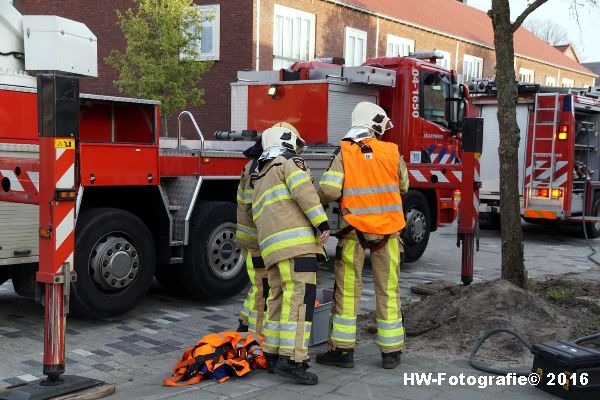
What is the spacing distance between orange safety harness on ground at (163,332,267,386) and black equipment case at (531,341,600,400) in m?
1.87

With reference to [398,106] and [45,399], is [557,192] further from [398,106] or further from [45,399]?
[45,399]

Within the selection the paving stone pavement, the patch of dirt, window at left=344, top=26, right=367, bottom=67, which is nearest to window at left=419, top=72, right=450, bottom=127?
the paving stone pavement

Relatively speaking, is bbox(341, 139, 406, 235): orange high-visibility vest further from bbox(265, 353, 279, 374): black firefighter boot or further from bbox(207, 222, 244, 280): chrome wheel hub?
bbox(207, 222, 244, 280): chrome wheel hub

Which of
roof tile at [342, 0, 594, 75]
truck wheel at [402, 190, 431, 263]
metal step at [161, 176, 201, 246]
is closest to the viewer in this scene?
metal step at [161, 176, 201, 246]

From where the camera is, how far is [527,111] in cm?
1329

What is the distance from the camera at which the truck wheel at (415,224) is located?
379 inches

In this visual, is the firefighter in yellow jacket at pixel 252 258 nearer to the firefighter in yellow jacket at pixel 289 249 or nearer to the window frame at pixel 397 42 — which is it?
the firefighter in yellow jacket at pixel 289 249

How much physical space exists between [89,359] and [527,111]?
1032cm

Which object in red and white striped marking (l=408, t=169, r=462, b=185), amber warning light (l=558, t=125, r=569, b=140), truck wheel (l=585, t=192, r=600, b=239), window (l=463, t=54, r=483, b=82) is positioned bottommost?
truck wheel (l=585, t=192, r=600, b=239)

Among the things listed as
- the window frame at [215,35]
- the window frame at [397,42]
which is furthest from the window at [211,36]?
the window frame at [397,42]

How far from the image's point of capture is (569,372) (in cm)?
418

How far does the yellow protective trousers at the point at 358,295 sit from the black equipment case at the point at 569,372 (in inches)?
41.2

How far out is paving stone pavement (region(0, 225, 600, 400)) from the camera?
4461 millimetres

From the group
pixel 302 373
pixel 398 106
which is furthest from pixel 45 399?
pixel 398 106
